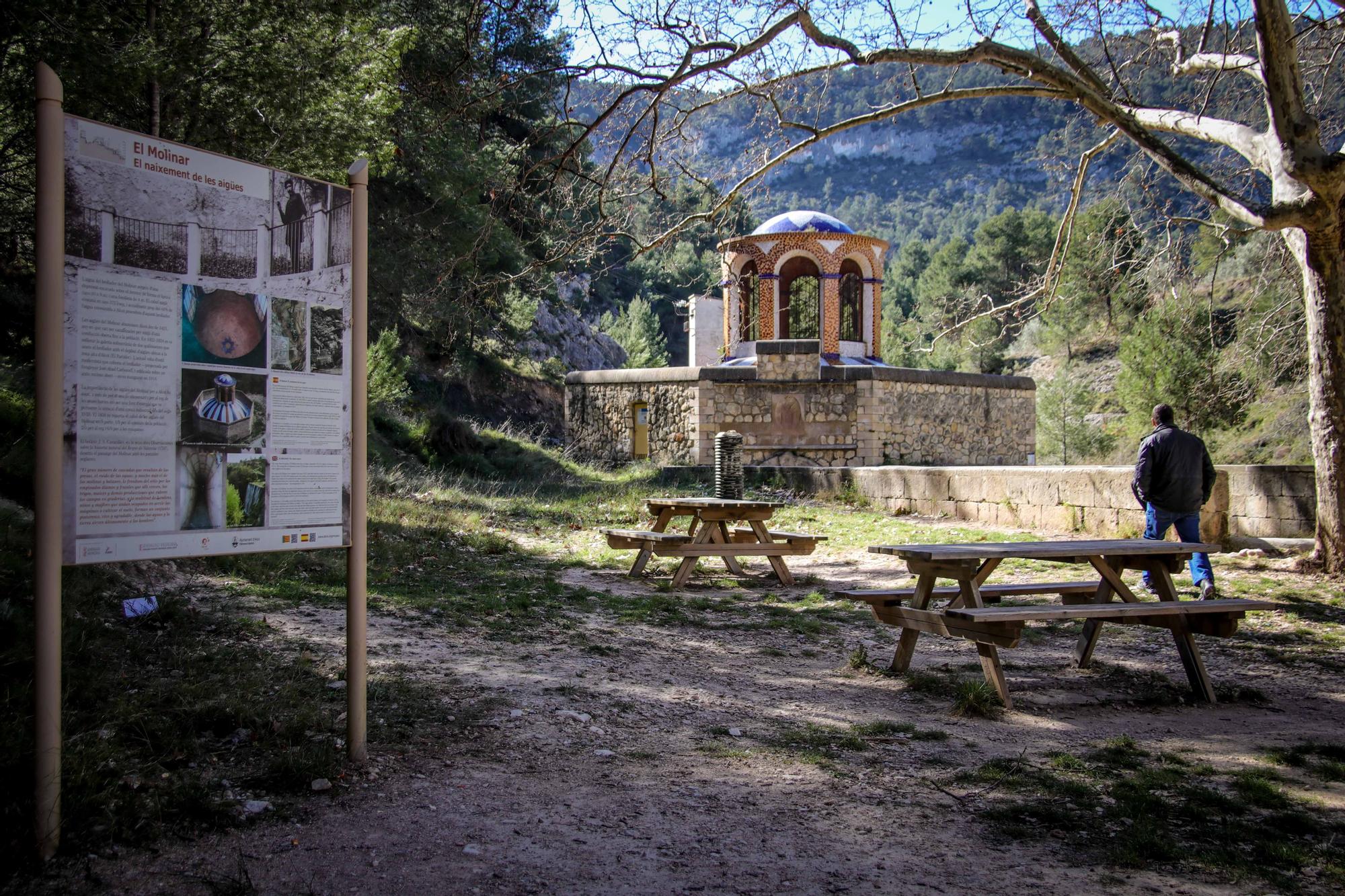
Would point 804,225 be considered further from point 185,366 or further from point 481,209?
point 185,366

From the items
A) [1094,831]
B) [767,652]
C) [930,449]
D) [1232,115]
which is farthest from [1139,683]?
[930,449]

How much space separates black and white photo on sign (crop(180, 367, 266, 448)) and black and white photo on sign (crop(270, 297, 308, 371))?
3.7 inches

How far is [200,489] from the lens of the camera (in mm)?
2781

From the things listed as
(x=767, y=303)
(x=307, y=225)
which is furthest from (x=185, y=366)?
(x=767, y=303)

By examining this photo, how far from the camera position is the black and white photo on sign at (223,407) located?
2.77 meters

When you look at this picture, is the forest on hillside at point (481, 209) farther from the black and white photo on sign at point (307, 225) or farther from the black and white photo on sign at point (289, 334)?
the black and white photo on sign at point (289, 334)

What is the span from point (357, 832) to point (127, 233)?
1.84 metres

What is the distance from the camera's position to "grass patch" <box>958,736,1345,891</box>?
2.67 meters

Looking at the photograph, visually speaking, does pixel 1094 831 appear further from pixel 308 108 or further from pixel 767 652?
pixel 308 108

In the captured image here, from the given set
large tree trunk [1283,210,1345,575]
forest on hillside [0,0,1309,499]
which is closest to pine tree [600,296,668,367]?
forest on hillside [0,0,1309,499]

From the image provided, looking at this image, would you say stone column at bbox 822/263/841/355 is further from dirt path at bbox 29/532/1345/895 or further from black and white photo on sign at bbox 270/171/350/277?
black and white photo on sign at bbox 270/171/350/277

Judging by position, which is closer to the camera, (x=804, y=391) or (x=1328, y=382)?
(x=1328, y=382)

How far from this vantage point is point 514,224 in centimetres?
Answer: 1922

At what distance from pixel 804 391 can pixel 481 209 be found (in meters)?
7.19
